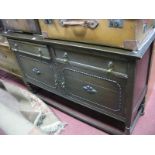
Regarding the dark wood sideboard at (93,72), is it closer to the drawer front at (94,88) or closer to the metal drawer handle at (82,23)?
the drawer front at (94,88)

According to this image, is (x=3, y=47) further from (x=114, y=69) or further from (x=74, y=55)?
(x=114, y=69)

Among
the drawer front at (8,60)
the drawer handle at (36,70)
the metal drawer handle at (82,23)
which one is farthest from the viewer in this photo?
the drawer front at (8,60)

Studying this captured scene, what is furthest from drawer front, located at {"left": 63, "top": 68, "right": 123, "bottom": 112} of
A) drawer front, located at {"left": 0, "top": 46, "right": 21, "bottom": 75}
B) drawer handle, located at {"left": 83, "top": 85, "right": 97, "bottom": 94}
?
drawer front, located at {"left": 0, "top": 46, "right": 21, "bottom": 75}

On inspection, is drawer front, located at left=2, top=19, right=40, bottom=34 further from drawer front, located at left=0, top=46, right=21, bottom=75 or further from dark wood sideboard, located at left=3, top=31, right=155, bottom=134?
drawer front, located at left=0, top=46, right=21, bottom=75

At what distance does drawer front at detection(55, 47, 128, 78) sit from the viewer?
0.92 meters

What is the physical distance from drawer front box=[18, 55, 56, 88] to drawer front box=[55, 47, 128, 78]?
8.3 inches

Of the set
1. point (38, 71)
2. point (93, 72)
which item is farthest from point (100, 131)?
point (38, 71)

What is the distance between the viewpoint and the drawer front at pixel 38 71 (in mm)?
1382

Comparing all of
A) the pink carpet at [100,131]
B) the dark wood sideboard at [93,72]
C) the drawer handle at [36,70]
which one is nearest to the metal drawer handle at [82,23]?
the dark wood sideboard at [93,72]

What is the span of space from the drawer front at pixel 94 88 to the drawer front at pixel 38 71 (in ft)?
0.54

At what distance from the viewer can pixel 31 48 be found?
134cm

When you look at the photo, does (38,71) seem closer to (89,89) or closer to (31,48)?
(31,48)
